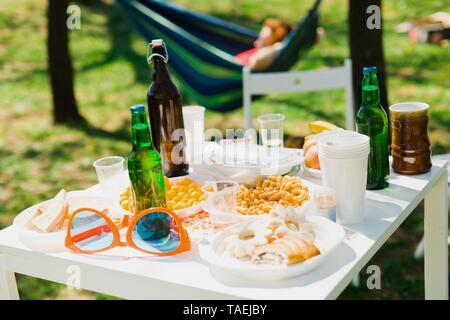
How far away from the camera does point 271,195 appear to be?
1688mm

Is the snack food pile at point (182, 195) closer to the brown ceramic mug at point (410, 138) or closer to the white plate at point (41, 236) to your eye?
the white plate at point (41, 236)

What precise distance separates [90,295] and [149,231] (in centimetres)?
140

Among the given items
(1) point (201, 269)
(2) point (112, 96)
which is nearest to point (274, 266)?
(1) point (201, 269)

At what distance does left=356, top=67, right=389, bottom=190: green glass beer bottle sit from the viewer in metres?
1.76

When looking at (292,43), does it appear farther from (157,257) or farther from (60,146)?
(157,257)

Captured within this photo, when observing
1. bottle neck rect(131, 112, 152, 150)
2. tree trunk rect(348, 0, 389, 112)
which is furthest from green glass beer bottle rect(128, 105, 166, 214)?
tree trunk rect(348, 0, 389, 112)

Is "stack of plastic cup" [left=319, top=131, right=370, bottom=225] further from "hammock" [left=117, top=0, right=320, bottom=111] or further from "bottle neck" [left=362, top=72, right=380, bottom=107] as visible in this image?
"hammock" [left=117, top=0, right=320, bottom=111]

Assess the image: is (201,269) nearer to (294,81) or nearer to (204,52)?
(294,81)

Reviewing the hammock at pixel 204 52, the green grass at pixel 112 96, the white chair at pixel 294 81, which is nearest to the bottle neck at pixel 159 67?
the white chair at pixel 294 81

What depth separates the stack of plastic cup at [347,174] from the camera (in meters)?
1.60

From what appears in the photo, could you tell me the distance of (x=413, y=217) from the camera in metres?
3.27

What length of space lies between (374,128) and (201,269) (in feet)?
2.08

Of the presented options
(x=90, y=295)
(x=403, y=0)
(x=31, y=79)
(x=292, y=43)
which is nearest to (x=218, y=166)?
(x=90, y=295)

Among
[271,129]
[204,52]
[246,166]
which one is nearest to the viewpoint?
[246,166]
